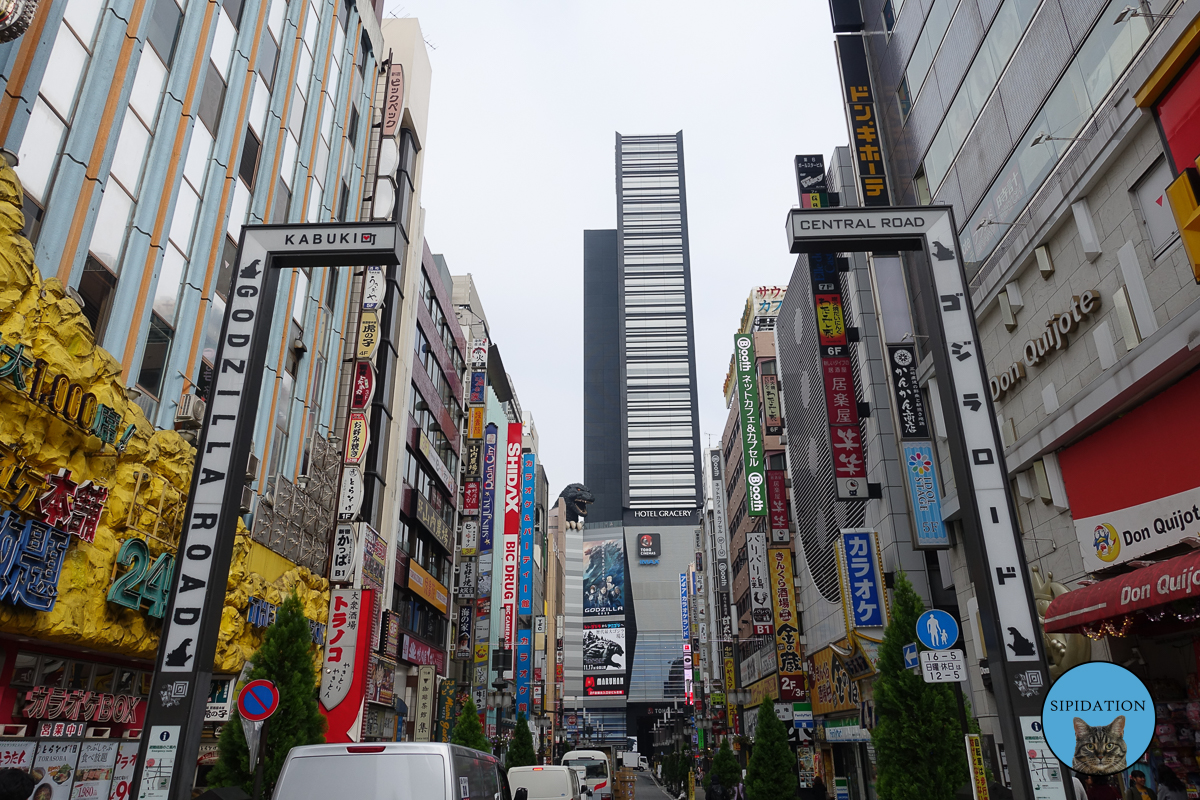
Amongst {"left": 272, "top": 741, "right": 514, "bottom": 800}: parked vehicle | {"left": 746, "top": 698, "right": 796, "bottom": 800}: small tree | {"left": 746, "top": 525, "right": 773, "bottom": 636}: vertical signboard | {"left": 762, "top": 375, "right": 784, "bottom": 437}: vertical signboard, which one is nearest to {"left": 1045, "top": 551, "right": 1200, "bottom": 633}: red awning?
{"left": 272, "top": 741, "right": 514, "bottom": 800}: parked vehicle

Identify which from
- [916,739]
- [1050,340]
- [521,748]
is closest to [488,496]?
[521,748]

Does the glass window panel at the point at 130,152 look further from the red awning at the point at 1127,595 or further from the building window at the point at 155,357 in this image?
the red awning at the point at 1127,595

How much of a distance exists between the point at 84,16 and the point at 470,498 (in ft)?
132

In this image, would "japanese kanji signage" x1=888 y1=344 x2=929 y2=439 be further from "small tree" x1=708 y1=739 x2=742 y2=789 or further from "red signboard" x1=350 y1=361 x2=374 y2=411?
"small tree" x1=708 y1=739 x2=742 y2=789

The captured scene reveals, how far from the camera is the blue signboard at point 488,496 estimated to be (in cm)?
4997

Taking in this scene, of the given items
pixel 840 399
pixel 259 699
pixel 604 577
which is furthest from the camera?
pixel 604 577

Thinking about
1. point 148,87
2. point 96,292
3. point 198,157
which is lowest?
point 96,292

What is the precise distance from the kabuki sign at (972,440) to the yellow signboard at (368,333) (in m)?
22.1

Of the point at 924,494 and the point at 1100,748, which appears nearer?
the point at 1100,748

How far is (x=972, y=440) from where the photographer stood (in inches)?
371

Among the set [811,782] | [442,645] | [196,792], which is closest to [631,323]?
[442,645]

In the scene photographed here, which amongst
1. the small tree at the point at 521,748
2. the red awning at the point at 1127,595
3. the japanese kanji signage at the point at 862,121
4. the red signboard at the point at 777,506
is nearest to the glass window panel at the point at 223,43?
the japanese kanji signage at the point at 862,121

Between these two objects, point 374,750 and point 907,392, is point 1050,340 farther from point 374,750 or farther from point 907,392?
point 374,750

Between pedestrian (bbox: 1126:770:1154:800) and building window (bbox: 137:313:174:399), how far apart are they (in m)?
19.6
